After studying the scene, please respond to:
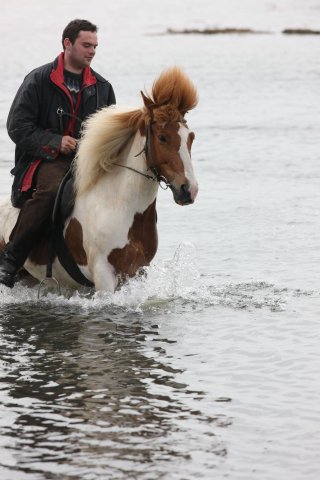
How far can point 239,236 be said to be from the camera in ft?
43.0

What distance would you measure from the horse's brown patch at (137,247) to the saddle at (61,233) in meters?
0.45

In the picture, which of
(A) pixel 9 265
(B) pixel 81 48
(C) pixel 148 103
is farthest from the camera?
(A) pixel 9 265

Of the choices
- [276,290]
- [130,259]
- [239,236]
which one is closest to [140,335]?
[130,259]

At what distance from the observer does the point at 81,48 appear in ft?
28.2

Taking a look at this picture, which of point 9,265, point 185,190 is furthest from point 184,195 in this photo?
point 9,265

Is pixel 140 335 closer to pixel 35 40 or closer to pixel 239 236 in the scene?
pixel 239 236

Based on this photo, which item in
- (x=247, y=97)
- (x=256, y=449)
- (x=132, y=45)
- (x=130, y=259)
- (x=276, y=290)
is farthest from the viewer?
(x=132, y=45)

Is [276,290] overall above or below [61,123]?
below

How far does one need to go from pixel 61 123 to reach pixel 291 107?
57.2 ft

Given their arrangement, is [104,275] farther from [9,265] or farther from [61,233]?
[9,265]

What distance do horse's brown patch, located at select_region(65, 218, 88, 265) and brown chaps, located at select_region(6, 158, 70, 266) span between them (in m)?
0.21

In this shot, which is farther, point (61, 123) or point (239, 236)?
point (239, 236)

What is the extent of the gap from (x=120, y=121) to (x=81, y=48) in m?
0.68

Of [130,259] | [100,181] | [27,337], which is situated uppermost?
[100,181]
